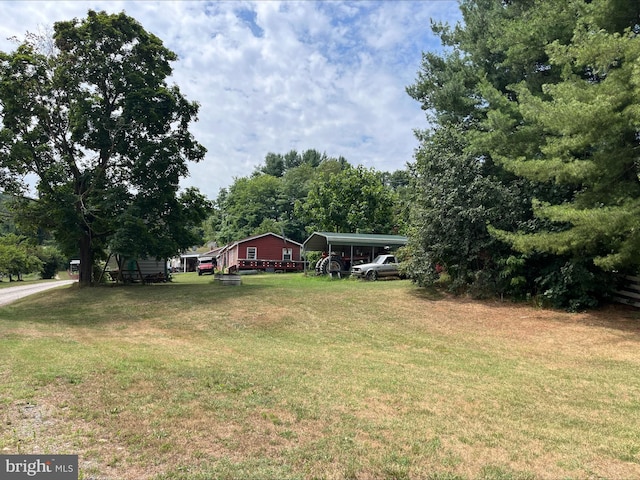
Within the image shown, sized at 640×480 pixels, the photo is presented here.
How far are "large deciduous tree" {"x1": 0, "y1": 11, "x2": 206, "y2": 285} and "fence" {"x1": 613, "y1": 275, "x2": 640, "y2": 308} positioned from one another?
17.9 meters

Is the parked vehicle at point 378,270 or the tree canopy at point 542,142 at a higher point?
the tree canopy at point 542,142

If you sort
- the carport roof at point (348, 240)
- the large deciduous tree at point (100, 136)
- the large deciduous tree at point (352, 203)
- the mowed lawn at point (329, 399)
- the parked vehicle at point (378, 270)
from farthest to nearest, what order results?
1. the large deciduous tree at point (352, 203)
2. the carport roof at point (348, 240)
3. the parked vehicle at point (378, 270)
4. the large deciduous tree at point (100, 136)
5. the mowed lawn at point (329, 399)

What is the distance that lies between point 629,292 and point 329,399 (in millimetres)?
12431

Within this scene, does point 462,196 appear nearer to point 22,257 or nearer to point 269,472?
point 269,472

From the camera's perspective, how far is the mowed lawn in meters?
3.50

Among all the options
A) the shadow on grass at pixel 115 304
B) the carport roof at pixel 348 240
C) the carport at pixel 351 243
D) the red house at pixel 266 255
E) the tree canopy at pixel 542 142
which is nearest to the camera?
the tree canopy at pixel 542 142

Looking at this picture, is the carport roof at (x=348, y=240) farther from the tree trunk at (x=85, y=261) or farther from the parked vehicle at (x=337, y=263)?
the tree trunk at (x=85, y=261)

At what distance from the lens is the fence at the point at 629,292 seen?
1281cm

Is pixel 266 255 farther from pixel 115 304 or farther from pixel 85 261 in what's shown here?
pixel 115 304

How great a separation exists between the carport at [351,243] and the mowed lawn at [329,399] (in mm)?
13465

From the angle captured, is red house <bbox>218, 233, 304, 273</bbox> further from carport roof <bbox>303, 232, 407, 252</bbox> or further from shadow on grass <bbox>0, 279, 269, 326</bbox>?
shadow on grass <bbox>0, 279, 269, 326</bbox>

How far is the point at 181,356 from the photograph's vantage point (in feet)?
24.7

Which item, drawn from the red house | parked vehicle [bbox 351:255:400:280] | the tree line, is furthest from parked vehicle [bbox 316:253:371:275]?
the red house

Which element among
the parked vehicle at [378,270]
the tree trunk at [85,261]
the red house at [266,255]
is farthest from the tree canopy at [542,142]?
the red house at [266,255]
